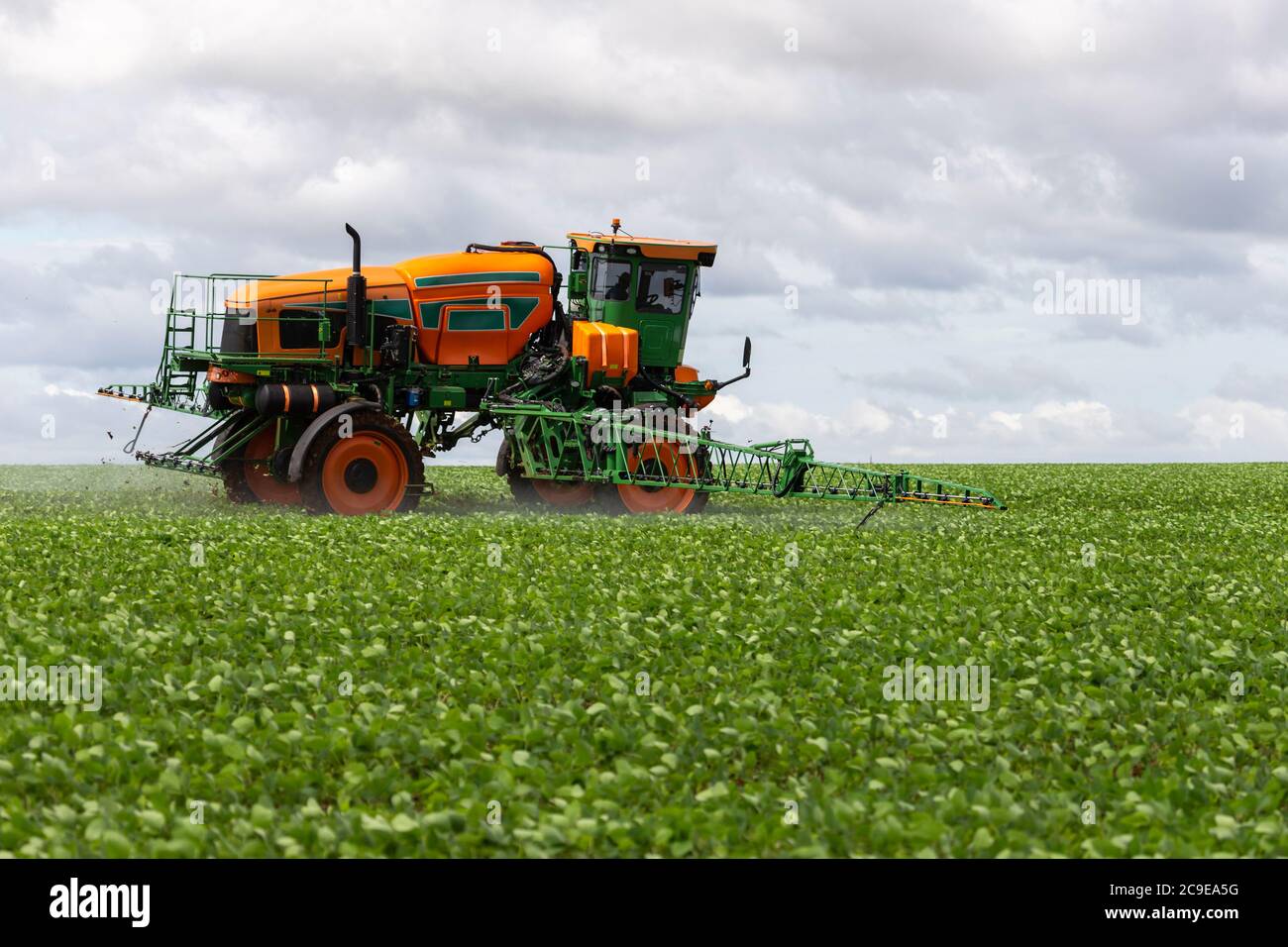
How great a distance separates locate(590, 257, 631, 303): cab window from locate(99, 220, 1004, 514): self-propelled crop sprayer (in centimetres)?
2

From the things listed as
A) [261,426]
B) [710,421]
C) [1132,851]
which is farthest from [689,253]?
[1132,851]

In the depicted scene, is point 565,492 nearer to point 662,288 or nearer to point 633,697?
point 662,288

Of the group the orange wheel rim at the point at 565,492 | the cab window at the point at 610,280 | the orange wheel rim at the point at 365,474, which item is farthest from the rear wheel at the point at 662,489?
the orange wheel rim at the point at 365,474

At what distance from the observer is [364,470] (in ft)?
66.3

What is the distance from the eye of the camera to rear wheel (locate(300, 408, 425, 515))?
19703 mm

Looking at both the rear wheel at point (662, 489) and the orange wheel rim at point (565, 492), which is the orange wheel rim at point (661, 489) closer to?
the rear wheel at point (662, 489)

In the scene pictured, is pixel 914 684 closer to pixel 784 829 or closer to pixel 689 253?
pixel 784 829

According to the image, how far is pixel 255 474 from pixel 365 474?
116 inches

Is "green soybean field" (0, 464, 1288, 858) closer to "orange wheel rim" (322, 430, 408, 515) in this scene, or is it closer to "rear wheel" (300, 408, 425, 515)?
"rear wheel" (300, 408, 425, 515)

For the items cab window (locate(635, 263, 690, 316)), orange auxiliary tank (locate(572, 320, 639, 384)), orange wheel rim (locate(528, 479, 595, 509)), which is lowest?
orange wheel rim (locate(528, 479, 595, 509))

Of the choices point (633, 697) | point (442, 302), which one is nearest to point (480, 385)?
point (442, 302)

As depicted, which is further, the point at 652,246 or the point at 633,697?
the point at 652,246

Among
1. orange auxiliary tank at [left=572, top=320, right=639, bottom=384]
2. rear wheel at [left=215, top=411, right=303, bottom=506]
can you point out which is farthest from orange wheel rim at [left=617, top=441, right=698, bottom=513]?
rear wheel at [left=215, top=411, right=303, bottom=506]

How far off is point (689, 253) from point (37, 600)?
13.3 meters
